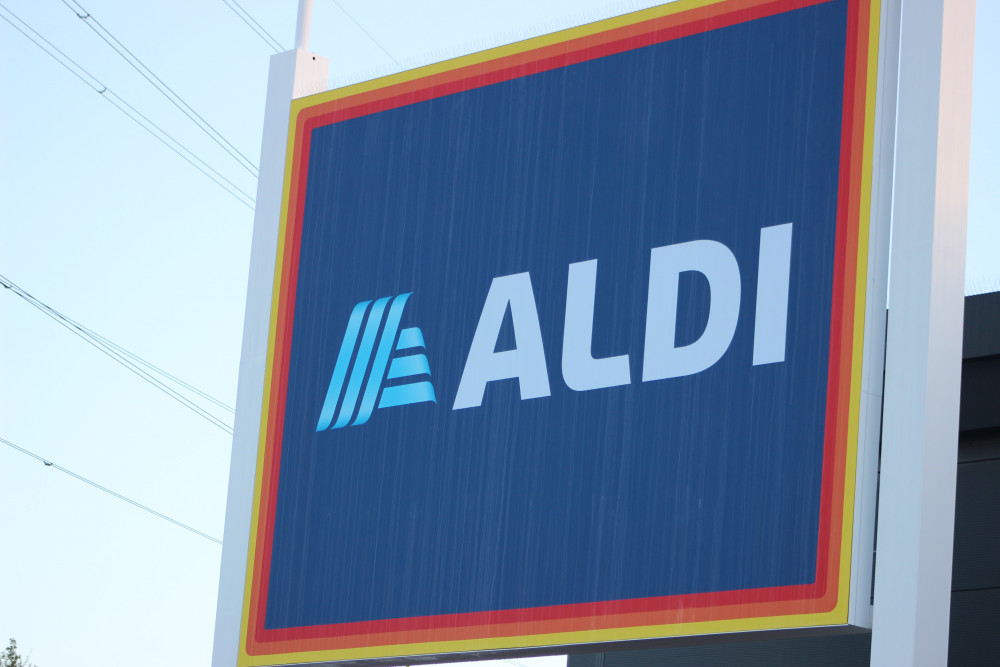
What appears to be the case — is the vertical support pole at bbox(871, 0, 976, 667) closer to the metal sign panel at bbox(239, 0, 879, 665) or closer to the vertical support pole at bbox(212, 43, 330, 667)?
the metal sign panel at bbox(239, 0, 879, 665)

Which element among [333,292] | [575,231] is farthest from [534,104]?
[333,292]

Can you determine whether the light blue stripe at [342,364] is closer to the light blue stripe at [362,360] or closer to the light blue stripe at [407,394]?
the light blue stripe at [362,360]

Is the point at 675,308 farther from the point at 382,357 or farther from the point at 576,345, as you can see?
the point at 382,357

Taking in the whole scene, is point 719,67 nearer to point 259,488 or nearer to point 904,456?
point 904,456

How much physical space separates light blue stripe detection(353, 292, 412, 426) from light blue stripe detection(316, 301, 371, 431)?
0.61ft

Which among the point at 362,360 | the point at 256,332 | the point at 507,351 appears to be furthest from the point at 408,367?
the point at 256,332

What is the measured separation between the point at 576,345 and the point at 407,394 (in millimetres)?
1079

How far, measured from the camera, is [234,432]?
909cm

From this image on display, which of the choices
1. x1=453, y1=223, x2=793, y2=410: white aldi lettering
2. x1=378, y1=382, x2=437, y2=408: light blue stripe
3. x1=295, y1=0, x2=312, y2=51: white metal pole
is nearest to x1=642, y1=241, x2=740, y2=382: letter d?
x1=453, y1=223, x2=793, y2=410: white aldi lettering

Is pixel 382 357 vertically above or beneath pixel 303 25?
beneath

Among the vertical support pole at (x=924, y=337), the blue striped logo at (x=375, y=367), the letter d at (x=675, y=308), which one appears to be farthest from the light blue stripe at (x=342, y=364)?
the vertical support pole at (x=924, y=337)

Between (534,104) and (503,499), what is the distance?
7.01 ft

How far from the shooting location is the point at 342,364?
8750mm

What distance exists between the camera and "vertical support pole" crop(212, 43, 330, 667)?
8766 millimetres
